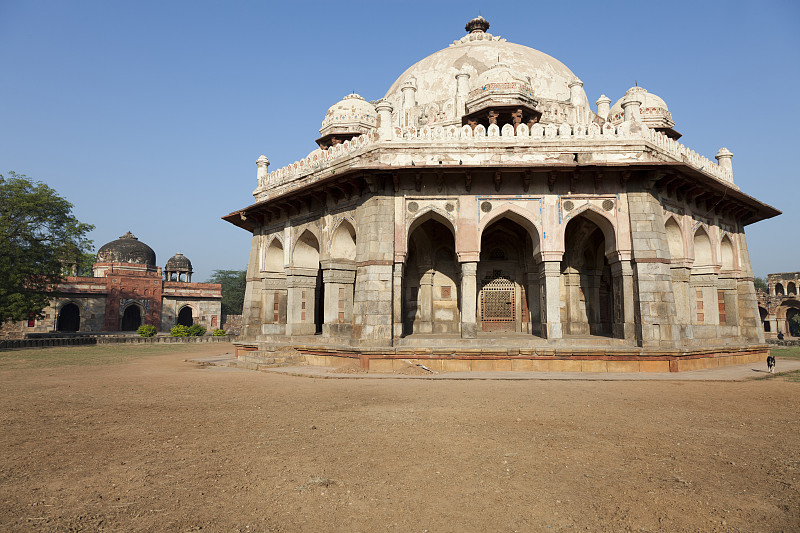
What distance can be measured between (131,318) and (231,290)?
23.2 m

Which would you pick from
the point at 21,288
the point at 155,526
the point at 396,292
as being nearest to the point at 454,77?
the point at 396,292

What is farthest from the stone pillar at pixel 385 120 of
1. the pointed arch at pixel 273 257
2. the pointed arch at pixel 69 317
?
the pointed arch at pixel 69 317

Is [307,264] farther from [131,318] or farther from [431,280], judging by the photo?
[131,318]

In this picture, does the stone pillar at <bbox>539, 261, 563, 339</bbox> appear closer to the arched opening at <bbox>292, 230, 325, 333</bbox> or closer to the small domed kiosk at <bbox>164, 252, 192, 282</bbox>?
the arched opening at <bbox>292, 230, 325, 333</bbox>

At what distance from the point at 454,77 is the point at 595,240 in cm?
901

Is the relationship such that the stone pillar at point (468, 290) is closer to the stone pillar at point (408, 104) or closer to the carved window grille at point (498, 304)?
the carved window grille at point (498, 304)

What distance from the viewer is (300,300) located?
16031mm

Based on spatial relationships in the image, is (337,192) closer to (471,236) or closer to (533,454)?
(471,236)

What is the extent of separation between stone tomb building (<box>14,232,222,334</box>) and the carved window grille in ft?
106

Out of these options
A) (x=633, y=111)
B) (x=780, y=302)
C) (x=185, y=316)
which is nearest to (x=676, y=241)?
(x=633, y=111)

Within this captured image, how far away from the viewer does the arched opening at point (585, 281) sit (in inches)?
611

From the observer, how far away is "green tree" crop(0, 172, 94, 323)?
22234mm

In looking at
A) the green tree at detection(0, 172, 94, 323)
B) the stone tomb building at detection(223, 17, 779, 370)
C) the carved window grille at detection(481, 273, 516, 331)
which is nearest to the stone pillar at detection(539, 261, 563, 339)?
the stone tomb building at detection(223, 17, 779, 370)

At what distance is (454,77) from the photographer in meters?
19.4
